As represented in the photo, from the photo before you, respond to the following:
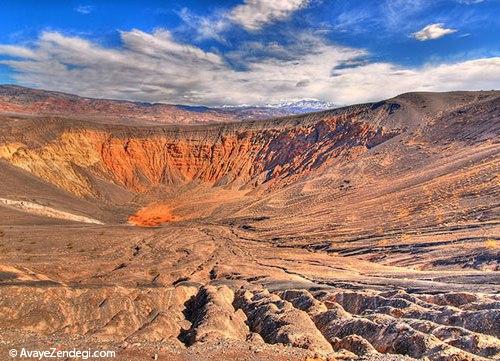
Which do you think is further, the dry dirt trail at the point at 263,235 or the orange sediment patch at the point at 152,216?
the orange sediment patch at the point at 152,216

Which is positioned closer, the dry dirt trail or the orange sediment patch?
the dry dirt trail

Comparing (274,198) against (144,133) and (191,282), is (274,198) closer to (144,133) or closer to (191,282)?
(191,282)

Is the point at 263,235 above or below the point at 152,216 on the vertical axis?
above

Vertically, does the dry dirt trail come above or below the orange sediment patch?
above

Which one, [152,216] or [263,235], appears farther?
[152,216]
